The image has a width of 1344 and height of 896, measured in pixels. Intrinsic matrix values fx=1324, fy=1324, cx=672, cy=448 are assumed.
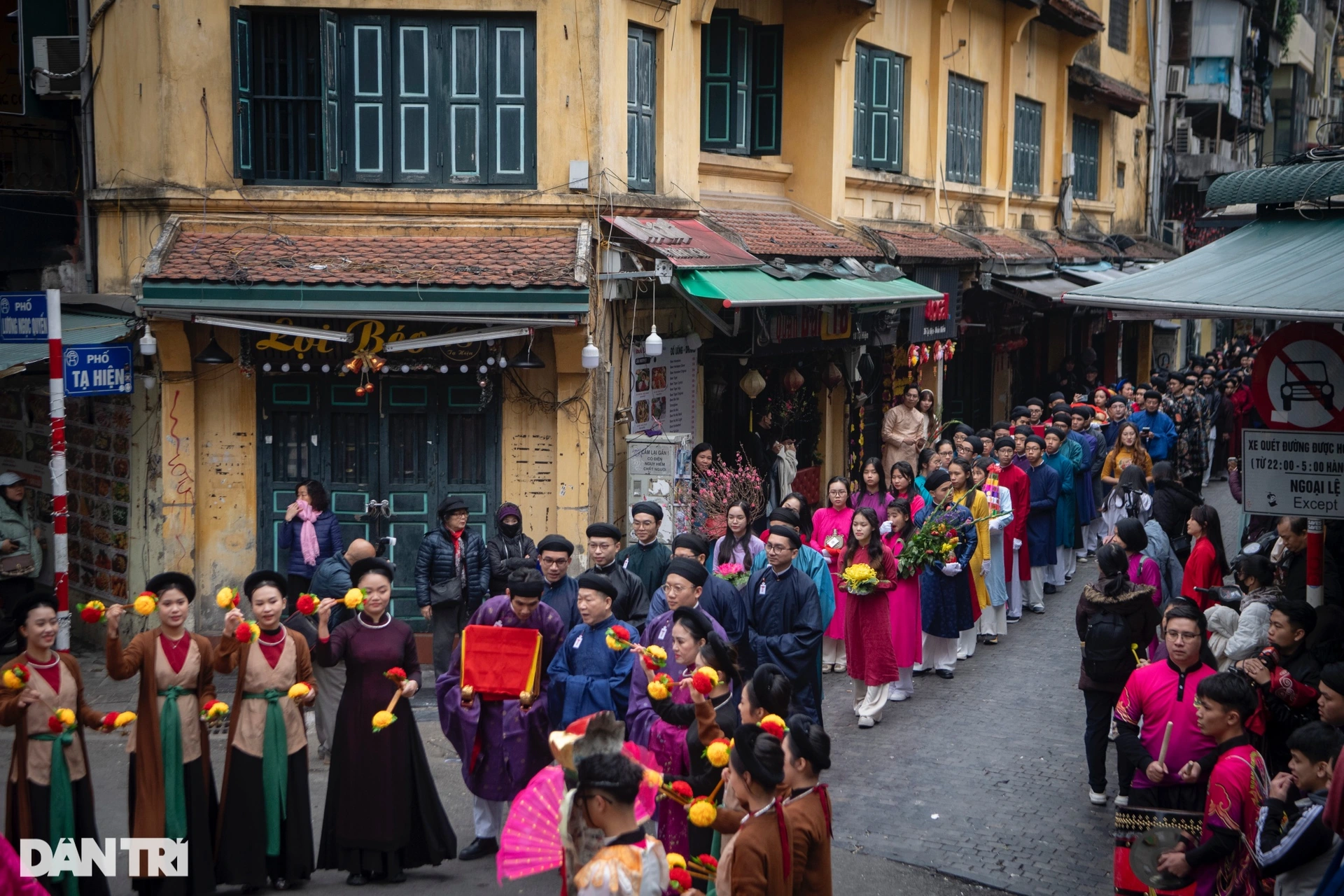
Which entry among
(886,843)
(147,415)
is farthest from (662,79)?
(886,843)

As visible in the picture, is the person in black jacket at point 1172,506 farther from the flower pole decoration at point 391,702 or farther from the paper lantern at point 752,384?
the flower pole decoration at point 391,702

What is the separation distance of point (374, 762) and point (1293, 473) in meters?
5.38

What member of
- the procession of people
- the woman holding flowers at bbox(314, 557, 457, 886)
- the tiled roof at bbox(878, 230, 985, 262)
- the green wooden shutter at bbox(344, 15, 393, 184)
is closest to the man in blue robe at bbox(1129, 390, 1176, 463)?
the tiled roof at bbox(878, 230, 985, 262)

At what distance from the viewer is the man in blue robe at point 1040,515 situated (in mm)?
14352

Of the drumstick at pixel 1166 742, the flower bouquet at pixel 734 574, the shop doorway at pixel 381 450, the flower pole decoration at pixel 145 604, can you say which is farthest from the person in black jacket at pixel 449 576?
the drumstick at pixel 1166 742

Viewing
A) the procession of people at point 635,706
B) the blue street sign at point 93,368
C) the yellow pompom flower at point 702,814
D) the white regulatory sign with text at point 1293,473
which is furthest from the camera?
the blue street sign at point 93,368

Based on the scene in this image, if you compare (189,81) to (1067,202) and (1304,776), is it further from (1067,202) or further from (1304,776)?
(1067,202)

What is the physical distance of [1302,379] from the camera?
728 centimetres

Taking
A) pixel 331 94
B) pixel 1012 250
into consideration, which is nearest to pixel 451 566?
pixel 331 94

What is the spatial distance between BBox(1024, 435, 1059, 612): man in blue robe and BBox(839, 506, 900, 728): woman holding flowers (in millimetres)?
4063

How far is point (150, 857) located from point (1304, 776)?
594 cm

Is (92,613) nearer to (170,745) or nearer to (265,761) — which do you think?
(170,745)

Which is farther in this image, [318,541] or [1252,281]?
[318,541]

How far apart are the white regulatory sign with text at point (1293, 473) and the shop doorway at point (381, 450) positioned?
727 cm
